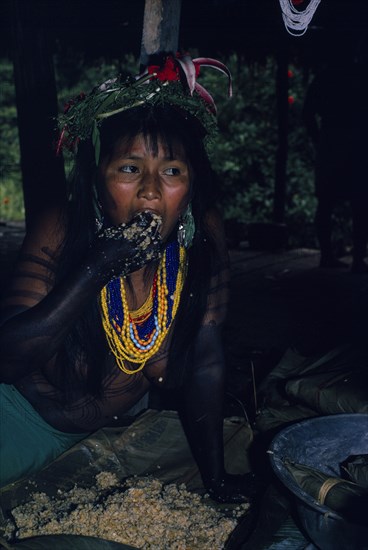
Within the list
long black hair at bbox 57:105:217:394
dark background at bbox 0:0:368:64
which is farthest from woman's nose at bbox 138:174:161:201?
dark background at bbox 0:0:368:64

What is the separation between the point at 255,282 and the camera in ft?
21.4

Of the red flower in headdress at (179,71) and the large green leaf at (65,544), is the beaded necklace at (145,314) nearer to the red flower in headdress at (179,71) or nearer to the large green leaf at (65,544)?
the red flower in headdress at (179,71)

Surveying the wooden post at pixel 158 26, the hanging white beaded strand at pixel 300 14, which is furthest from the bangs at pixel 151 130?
the hanging white beaded strand at pixel 300 14

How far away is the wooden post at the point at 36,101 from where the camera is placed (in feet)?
14.8

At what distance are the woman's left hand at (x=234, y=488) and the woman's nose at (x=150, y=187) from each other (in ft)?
3.74

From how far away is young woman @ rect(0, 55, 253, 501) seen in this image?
7.53 feet

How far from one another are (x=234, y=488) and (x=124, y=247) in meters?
1.05

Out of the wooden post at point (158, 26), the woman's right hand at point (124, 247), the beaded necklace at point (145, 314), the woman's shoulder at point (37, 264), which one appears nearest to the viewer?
the woman's right hand at point (124, 247)

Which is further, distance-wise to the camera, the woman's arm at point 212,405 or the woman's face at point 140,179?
the woman's arm at point 212,405

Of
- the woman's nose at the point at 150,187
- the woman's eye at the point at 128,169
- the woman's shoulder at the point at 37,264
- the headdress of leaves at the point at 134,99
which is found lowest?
the woman's shoulder at the point at 37,264

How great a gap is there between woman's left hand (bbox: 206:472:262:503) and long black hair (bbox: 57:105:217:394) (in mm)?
441

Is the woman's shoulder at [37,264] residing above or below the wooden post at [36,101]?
below

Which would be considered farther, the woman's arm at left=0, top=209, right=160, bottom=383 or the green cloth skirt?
the green cloth skirt

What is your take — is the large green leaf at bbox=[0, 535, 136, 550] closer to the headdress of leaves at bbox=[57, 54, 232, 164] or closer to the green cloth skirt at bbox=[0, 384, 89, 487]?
the green cloth skirt at bbox=[0, 384, 89, 487]
